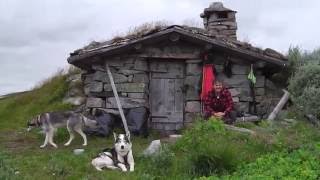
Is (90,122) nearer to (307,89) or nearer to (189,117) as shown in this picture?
(189,117)

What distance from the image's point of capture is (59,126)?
1524cm

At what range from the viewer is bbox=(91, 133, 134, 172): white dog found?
11641 mm

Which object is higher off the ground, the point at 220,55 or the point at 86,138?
the point at 220,55

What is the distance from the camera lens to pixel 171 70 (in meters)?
17.2

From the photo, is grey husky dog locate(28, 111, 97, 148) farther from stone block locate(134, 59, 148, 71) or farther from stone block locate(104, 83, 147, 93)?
stone block locate(134, 59, 148, 71)

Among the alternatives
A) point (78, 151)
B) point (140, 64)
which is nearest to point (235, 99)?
point (140, 64)

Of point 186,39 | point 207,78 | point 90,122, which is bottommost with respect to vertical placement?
point 90,122

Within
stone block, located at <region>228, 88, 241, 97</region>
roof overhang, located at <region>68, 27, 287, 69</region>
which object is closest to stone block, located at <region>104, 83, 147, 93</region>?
roof overhang, located at <region>68, 27, 287, 69</region>

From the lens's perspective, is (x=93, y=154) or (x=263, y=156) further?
(x=93, y=154)

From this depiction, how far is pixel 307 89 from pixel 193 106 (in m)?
3.77

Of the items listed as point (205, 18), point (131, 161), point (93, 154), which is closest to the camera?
point (131, 161)

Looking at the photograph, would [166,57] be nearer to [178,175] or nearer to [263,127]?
[263,127]

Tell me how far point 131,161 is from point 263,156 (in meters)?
2.67

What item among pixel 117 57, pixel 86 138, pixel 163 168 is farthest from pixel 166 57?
pixel 163 168
